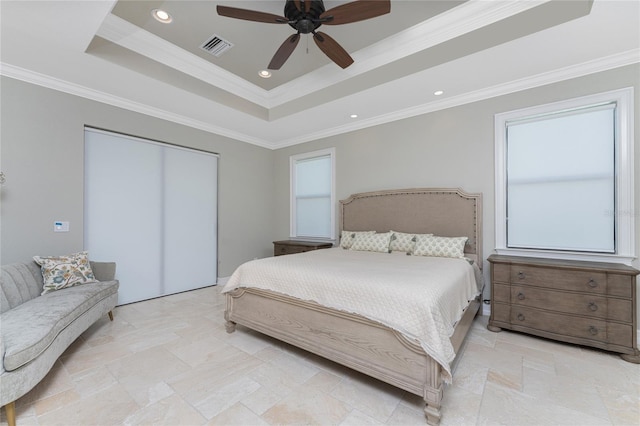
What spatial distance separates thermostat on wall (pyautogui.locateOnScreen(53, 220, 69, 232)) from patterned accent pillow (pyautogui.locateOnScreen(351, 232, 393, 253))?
352 cm

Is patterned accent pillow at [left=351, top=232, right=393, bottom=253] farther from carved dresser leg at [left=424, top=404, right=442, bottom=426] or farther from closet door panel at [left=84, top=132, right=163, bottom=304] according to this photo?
closet door panel at [left=84, top=132, right=163, bottom=304]

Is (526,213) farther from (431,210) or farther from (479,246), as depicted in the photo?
(431,210)

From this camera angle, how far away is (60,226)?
3082 millimetres

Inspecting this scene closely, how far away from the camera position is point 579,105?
2793mm

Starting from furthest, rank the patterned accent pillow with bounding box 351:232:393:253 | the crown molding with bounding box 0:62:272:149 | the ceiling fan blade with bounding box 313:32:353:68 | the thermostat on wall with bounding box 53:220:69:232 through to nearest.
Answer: the patterned accent pillow with bounding box 351:232:393:253, the thermostat on wall with bounding box 53:220:69:232, the crown molding with bounding box 0:62:272:149, the ceiling fan blade with bounding box 313:32:353:68

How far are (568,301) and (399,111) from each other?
2946 mm

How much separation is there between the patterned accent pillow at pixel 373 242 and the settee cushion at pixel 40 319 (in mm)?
3002

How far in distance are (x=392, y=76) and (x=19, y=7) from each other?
324cm

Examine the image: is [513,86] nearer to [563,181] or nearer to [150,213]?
[563,181]

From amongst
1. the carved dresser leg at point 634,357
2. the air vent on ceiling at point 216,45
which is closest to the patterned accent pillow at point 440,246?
the carved dresser leg at point 634,357

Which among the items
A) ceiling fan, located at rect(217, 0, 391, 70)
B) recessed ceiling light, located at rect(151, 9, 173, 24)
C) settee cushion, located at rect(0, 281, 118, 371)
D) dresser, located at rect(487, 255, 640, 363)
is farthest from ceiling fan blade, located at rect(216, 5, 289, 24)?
dresser, located at rect(487, 255, 640, 363)

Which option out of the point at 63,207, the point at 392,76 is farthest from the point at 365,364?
the point at 63,207

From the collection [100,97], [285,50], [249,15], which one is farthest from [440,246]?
[100,97]

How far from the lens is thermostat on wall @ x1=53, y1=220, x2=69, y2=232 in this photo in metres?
3.05
